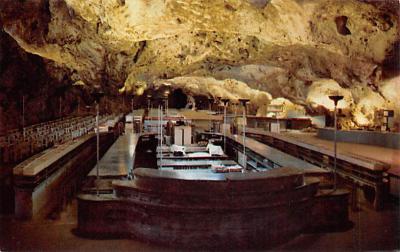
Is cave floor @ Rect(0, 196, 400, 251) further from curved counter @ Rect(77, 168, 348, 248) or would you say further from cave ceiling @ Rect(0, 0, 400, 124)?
cave ceiling @ Rect(0, 0, 400, 124)

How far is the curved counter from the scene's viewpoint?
155 inches

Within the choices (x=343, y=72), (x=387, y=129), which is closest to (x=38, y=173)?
(x=387, y=129)

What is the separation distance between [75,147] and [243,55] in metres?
7.93

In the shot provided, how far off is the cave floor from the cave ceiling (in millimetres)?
4795

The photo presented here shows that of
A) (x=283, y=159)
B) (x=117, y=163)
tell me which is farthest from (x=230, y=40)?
(x=117, y=163)

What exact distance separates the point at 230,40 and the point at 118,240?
32.3ft

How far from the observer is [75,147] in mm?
8320

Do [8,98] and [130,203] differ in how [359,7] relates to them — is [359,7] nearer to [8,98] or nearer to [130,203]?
[130,203]

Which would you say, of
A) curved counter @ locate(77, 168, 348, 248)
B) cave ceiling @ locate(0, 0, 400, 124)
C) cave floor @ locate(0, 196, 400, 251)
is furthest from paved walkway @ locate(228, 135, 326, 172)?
cave ceiling @ locate(0, 0, 400, 124)

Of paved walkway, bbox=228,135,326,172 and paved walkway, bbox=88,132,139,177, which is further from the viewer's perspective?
paved walkway, bbox=228,135,326,172

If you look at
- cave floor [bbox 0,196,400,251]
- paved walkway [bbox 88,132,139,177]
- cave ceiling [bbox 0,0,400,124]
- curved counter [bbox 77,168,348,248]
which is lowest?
cave floor [bbox 0,196,400,251]

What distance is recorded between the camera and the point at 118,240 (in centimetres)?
417

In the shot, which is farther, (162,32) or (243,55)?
(243,55)

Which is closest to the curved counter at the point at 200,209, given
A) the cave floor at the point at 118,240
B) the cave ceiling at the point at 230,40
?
the cave floor at the point at 118,240
